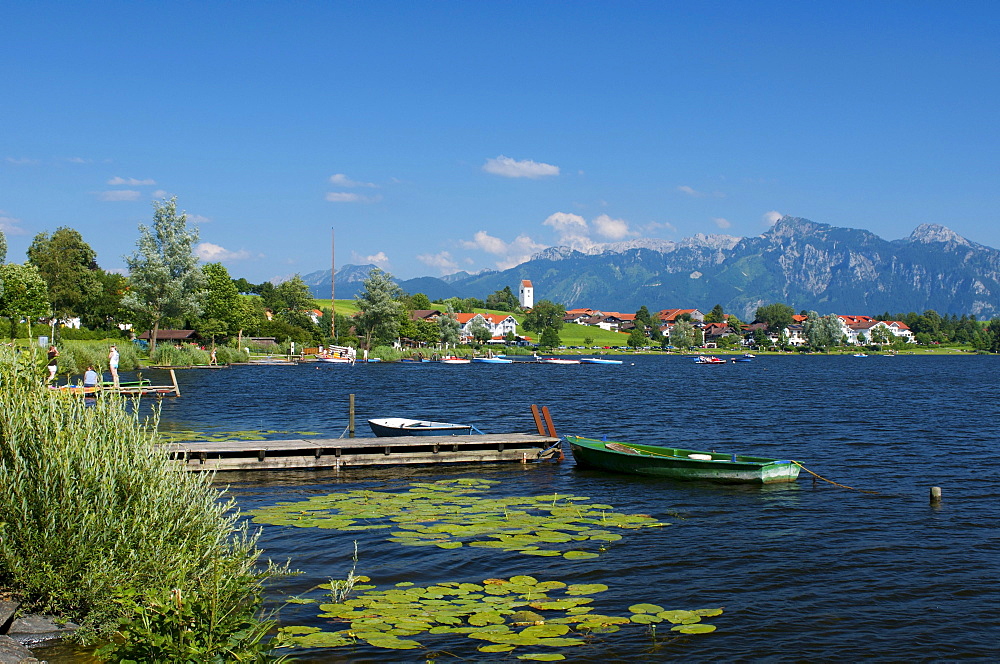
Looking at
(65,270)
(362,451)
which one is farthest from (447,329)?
(362,451)

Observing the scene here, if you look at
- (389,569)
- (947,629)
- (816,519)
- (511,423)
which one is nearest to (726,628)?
(947,629)

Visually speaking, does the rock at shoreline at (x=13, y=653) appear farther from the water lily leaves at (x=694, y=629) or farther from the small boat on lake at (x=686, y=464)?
the small boat on lake at (x=686, y=464)

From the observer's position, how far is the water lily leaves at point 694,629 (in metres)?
12.1

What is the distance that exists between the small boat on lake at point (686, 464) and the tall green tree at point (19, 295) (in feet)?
213

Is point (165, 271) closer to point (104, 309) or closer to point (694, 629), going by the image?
point (104, 309)

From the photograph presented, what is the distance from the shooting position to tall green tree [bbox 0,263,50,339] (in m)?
73.1

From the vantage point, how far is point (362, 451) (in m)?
26.6

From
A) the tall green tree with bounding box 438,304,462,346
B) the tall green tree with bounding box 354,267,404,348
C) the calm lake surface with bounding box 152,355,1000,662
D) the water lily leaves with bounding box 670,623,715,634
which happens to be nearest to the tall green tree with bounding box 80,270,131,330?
the tall green tree with bounding box 354,267,404,348

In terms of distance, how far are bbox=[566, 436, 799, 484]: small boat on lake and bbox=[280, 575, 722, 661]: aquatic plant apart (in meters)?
11.6

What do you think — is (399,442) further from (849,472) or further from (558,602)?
(849,472)

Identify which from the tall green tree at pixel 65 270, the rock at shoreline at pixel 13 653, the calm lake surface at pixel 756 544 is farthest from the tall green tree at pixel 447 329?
the rock at shoreline at pixel 13 653

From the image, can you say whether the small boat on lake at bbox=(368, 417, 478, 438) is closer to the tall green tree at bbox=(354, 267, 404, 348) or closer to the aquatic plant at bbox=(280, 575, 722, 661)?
the aquatic plant at bbox=(280, 575, 722, 661)

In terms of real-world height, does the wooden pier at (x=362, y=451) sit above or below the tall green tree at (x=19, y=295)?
below

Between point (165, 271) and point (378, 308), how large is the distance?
42.3 metres
